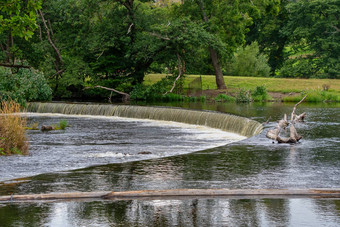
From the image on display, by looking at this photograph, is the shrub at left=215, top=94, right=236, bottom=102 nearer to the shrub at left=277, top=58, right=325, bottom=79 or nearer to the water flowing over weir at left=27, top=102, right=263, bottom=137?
the water flowing over weir at left=27, top=102, right=263, bottom=137

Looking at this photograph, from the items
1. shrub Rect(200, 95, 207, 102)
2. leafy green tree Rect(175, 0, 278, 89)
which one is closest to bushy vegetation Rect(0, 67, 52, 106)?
shrub Rect(200, 95, 207, 102)

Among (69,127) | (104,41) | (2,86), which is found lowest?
(69,127)

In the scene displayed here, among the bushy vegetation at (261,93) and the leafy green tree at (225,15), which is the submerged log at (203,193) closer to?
the bushy vegetation at (261,93)

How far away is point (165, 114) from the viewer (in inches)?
1294

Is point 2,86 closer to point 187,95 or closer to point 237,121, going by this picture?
point 237,121

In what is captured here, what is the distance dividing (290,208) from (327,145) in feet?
31.0

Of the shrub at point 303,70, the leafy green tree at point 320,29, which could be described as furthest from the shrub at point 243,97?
the shrub at point 303,70

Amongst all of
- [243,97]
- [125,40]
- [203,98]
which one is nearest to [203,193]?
[243,97]

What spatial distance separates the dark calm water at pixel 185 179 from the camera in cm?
943

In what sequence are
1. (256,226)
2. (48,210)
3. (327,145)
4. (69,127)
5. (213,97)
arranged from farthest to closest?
(213,97) < (69,127) < (327,145) < (48,210) < (256,226)

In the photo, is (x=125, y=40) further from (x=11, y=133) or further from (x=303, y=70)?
(x=11, y=133)

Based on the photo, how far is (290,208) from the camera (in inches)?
396

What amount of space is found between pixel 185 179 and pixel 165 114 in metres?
19.7

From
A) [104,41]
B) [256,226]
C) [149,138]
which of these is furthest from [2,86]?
[256,226]
